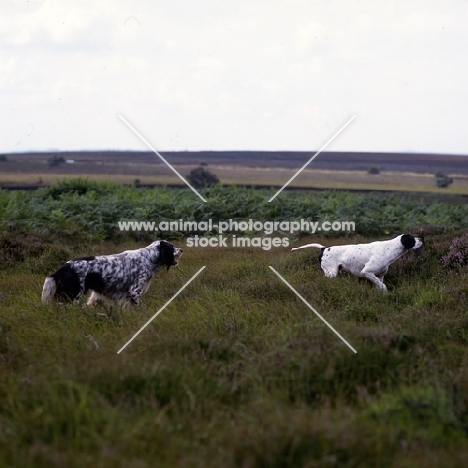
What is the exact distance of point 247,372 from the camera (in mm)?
5848

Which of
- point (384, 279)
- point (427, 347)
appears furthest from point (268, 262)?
point (427, 347)

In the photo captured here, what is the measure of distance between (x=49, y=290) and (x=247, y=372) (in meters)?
3.35

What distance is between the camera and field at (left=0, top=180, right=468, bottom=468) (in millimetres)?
4453

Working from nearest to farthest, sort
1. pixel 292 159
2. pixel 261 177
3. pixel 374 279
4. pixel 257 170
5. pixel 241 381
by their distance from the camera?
1. pixel 241 381
2. pixel 374 279
3. pixel 261 177
4. pixel 257 170
5. pixel 292 159

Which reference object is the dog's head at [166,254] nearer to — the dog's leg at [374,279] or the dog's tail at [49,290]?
the dog's tail at [49,290]

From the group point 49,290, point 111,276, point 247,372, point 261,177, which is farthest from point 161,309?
point 261,177

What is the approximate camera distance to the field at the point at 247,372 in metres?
4.45

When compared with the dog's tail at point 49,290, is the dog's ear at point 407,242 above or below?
above

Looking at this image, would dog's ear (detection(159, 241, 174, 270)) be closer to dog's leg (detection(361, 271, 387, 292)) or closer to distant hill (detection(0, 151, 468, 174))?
dog's leg (detection(361, 271, 387, 292))

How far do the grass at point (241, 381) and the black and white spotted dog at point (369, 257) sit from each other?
2.24 ft

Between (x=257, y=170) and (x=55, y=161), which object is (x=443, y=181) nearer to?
(x=257, y=170)

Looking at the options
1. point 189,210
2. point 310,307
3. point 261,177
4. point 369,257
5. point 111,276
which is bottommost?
point 310,307

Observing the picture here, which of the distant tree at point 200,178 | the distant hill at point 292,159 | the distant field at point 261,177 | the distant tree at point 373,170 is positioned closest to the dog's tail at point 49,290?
the distant tree at point 200,178

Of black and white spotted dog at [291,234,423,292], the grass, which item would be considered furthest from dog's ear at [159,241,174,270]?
black and white spotted dog at [291,234,423,292]
